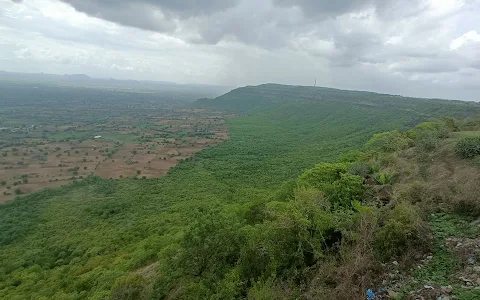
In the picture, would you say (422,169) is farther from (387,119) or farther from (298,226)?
(387,119)

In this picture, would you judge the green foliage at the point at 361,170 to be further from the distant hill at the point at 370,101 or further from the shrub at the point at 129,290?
the distant hill at the point at 370,101

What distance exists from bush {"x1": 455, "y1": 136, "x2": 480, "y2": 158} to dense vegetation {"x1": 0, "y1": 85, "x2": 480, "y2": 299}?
10.9 ft

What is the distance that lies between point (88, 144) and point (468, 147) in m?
101

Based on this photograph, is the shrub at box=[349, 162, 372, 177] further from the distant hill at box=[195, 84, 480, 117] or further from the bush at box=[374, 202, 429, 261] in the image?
the distant hill at box=[195, 84, 480, 117]

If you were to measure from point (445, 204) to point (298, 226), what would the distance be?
6.40 m

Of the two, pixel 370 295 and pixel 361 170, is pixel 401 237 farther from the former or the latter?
pixel 361 170

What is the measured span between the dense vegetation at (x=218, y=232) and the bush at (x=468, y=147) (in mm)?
3329

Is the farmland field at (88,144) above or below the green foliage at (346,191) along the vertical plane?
below

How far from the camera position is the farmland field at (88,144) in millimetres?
66188

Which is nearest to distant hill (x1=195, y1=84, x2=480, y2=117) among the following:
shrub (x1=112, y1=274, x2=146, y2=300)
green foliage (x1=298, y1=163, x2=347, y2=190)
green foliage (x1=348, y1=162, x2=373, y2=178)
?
green foliage (x1=348, y1=162, x2=373, y2=178)

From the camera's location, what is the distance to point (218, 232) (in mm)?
14469

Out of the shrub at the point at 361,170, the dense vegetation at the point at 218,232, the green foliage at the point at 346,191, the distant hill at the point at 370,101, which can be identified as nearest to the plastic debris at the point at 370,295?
the dense vegetation at the point at 218,232

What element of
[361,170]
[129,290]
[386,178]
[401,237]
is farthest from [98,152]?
[401,237]

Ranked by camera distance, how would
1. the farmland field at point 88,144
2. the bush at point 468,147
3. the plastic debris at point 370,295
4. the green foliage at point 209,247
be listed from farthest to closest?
the farmland field at point 88,144 → the bush at point 468,147 → the green foliage at point 209,247 → the plastic debris at point 370,295
